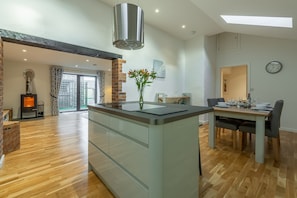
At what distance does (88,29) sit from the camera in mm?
3320

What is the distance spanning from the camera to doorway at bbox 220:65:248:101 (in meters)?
7.28

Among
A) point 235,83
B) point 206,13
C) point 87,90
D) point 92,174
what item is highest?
point 206,13

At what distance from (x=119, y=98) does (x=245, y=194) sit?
2.96 m

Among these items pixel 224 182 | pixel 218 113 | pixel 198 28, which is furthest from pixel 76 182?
pixel 198 28

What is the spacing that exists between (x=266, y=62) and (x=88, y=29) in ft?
16.3

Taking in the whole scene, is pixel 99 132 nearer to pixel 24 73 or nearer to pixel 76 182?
pixel 76 182

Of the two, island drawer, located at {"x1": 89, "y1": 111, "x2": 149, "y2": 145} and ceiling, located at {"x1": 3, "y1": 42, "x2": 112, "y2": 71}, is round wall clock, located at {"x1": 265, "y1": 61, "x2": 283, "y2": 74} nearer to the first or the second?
island drawer, located at {"x1": 89, "y1": 111, "x2": 149, "y2": 145}

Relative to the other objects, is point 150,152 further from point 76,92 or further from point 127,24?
point 76,92

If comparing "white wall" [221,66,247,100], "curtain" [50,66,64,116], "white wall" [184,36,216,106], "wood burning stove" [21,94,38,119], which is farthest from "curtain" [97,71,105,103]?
"white wall" [221,66,247,100]

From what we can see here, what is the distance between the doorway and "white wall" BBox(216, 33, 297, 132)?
7.07 ft

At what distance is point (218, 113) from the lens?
301cm

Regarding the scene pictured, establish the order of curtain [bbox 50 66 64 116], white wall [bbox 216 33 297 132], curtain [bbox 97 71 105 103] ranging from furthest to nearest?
curtain [bbox 97 71 105 103]
curtain [bbox 50 66 64 116]
white wall [bbox 216 33 297 132]

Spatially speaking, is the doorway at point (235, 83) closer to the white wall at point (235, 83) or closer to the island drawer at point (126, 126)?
the white wall at point (235, 83)

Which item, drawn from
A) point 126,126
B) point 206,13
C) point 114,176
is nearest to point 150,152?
point 126,126
